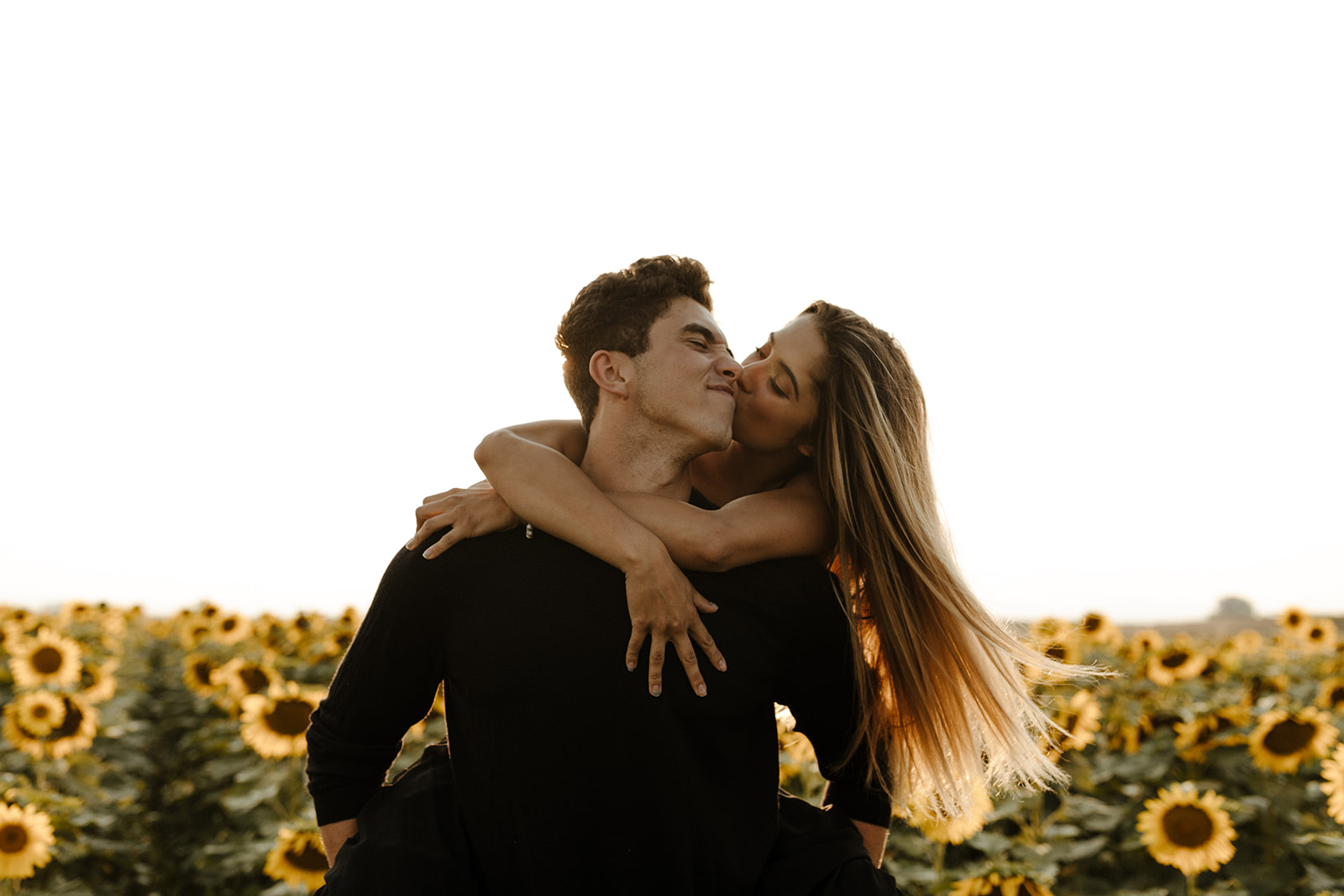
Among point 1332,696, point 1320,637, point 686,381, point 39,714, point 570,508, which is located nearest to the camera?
point 570,508

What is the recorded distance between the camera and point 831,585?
A: 2404 mm

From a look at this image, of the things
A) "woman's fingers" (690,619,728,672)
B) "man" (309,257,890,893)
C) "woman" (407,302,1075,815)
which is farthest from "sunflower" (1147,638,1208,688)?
"woman's fingers" (690,619,728,672)

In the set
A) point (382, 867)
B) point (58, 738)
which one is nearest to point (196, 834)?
point (58, 738)

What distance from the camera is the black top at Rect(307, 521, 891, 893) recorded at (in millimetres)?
2104

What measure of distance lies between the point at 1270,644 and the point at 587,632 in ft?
33.7

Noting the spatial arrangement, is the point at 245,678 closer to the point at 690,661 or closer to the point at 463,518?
the point at 463,518

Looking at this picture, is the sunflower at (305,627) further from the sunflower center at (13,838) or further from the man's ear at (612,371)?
the man's ear at (612,371)

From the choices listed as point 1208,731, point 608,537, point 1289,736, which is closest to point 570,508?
point 608,537

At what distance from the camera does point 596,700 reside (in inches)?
82.9

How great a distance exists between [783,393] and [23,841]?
386cm

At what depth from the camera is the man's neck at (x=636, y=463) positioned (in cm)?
251

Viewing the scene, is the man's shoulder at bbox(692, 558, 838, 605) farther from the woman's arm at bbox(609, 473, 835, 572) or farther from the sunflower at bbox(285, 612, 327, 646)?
the sunflower at bbox(285, 612, 327, 646)

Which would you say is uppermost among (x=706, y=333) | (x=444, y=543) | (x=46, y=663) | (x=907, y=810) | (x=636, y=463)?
(x=706, y=333)

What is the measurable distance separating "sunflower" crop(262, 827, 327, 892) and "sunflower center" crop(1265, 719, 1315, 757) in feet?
15.0
